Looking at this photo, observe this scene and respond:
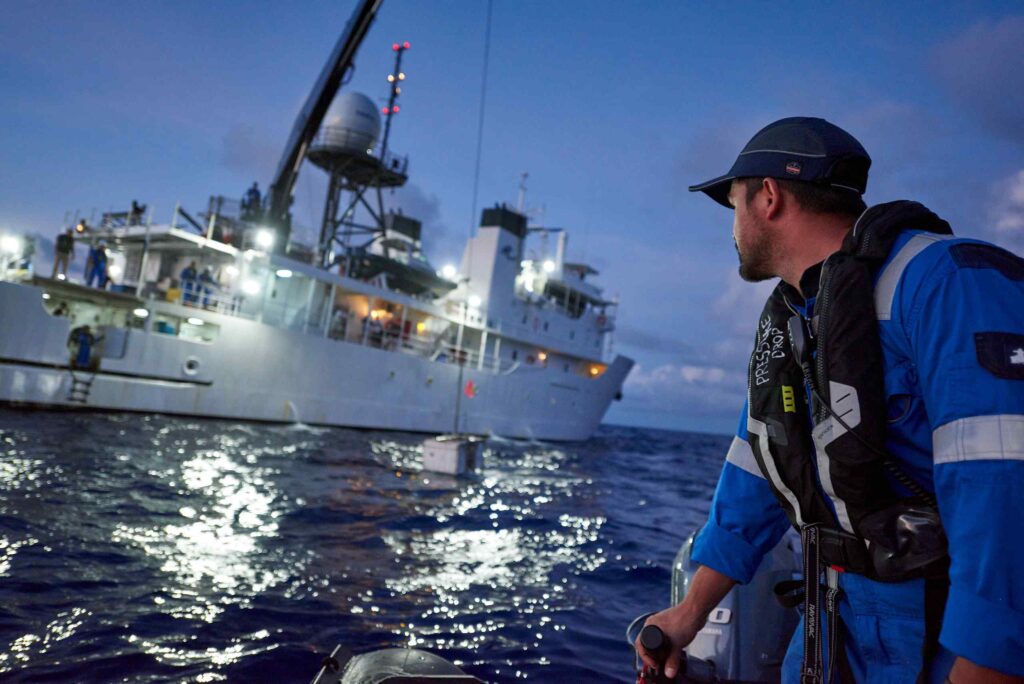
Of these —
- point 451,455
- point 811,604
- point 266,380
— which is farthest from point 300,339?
point 811,604

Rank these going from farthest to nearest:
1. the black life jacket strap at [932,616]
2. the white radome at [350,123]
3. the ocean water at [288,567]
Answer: the white radome at [350,123]
the ocean water at [288,567]
the black life jacket strap at [932,616]

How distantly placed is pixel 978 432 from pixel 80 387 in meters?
15.6

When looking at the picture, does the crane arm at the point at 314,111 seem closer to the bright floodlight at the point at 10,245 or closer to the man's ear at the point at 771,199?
the bright floodlight at the point at 10,245

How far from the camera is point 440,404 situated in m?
19.6

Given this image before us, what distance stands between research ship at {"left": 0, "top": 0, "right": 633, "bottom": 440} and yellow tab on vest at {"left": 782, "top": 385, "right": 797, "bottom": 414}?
1131 centimetres

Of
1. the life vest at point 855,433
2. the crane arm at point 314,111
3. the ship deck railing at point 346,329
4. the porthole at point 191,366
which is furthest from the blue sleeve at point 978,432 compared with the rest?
the crane arm at point 314,111

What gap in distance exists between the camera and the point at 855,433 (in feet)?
3.81

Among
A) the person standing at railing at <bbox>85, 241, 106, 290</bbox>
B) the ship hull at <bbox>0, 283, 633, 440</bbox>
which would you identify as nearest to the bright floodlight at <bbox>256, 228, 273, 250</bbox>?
the ship hull at <bbox>0, 283, 633, 440</bbox>

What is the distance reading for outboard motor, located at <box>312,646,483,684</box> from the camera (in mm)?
1632

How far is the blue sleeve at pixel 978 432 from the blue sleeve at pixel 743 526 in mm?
640

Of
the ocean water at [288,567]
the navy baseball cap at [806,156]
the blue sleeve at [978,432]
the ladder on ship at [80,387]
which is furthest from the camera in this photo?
the ladder on ship at [80,387]

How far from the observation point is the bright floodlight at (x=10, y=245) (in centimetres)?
1257

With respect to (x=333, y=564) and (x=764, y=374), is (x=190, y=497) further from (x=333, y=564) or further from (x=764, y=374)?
(x=764, y=374)

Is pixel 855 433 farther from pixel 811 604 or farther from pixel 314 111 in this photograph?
pixel 314 111
